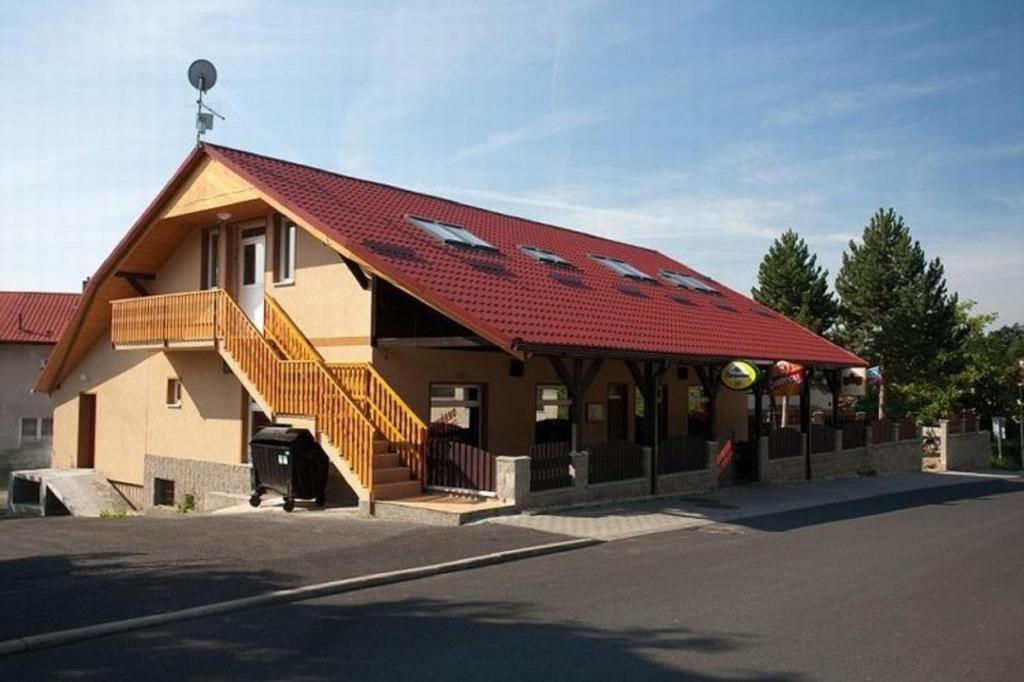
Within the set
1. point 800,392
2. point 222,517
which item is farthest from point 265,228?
point 800,392

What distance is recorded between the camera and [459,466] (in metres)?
14.4

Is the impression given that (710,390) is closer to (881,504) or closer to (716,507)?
(716,507)

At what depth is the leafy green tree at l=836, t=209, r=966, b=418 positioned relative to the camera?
123 ft

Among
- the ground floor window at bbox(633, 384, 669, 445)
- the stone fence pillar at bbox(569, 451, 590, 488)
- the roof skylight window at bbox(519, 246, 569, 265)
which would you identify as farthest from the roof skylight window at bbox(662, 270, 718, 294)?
the stone fence pillar at bbox(569, 451, 590, 488)

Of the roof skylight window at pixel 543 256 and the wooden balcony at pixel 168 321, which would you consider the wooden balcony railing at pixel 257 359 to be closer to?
the wooden balcony at pixel 168 321

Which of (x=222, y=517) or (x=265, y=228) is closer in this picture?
(x=222, y=517)

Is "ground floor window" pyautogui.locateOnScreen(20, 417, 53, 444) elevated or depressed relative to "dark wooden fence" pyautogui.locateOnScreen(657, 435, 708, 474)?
depressed

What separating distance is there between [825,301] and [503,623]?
1641 inches

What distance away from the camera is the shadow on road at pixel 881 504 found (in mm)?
14067

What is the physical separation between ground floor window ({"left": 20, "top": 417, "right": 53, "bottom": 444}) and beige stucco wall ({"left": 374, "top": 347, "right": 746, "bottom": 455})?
24778 millimetres

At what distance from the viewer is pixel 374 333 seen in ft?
52.0

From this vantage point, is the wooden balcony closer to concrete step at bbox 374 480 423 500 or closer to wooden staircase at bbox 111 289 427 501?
wooden staircase at bbox 111 289 427 501

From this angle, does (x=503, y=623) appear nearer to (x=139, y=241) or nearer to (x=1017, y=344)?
(x=139, y=241)

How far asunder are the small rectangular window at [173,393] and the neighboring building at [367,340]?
0.04 meters
